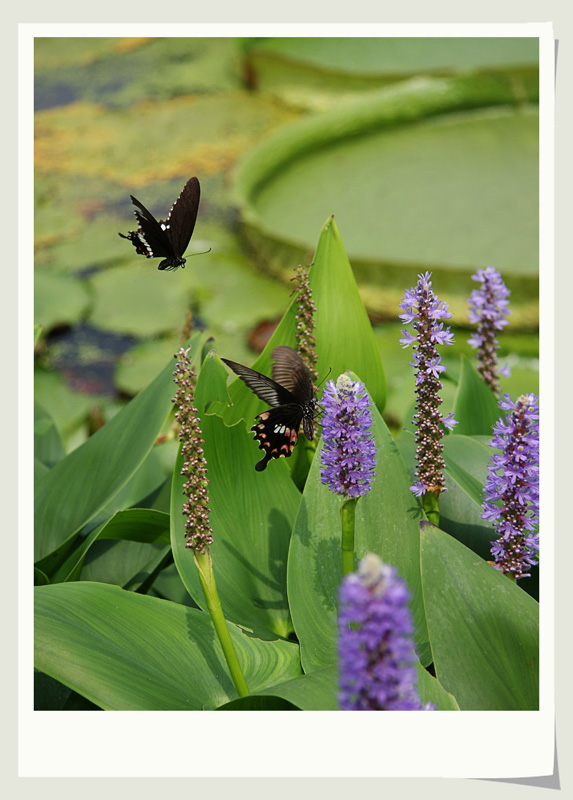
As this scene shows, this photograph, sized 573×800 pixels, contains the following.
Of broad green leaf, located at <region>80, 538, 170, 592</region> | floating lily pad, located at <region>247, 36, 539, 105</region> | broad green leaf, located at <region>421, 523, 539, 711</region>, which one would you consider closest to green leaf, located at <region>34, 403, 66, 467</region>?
broad green leaf, located at <region>80, 538, 170, 592</region>

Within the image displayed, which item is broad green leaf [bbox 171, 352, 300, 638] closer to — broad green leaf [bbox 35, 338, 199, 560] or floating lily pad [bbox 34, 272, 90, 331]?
broad green leaf [bbox 35, 338, 199, 560]

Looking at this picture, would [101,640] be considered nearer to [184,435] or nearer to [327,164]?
[184,435]

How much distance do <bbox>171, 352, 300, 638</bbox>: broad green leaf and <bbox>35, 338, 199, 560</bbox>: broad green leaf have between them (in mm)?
119

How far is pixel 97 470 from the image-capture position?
3.94 ft

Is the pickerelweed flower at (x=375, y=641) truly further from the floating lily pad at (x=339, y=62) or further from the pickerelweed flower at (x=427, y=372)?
the floating lily pad at (x=339, y=62)

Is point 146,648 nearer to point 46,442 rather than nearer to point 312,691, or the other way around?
point 312,691

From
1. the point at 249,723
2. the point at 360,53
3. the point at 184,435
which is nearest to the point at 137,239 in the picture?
the point at 184,435

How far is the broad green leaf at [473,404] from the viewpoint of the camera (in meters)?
1.20

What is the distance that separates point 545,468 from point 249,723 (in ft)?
1.47

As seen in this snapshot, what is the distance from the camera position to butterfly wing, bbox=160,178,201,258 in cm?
103

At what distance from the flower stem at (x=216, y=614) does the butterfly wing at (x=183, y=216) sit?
450 millimetres

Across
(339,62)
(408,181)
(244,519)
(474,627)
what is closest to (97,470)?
(244,519)

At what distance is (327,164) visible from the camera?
4.04 m

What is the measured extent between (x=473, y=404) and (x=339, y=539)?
0.39 meters
